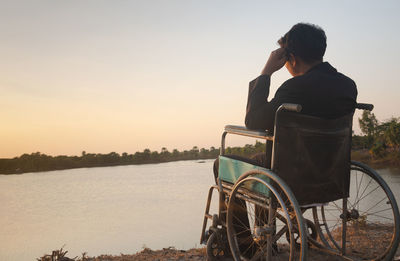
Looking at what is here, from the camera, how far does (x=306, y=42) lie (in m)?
1.77

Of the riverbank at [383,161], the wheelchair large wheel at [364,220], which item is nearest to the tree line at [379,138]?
the riverbank at [383,161]

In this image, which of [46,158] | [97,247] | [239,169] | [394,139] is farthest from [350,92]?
[394,139]

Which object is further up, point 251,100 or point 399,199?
point 251,100

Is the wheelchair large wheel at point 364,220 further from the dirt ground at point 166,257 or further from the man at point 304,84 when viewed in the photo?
the man at point 304,84

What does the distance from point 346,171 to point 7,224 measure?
8525mm

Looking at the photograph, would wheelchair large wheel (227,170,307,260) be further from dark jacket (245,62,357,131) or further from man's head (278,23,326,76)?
man's head (278,23,326,76)

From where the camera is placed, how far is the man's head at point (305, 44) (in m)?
1.77

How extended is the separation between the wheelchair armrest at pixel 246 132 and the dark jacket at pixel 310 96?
0.12 ft

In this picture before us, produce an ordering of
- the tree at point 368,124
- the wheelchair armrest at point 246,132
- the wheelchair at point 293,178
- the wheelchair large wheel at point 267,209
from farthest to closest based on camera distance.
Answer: the tree at point 368,124, the wheelchair armrest at point 246,132, the wheelchair at point 293,178, the wheelchair large wheel at point 267,209

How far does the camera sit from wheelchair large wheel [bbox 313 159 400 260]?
1893 mm

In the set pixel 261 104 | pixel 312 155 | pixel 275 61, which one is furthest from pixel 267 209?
pixel 275 61

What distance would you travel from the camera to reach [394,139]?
739 inches

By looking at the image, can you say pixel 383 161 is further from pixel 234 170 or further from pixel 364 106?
pixel 234 170

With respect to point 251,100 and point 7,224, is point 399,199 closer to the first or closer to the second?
point 251,100
